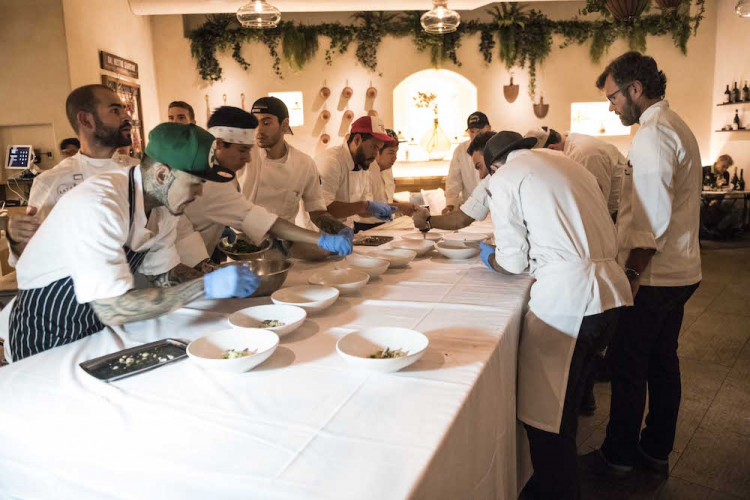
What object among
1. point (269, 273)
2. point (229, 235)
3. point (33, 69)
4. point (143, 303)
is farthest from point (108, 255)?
point (33, 69)

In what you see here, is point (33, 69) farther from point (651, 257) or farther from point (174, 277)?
point (651, 257)

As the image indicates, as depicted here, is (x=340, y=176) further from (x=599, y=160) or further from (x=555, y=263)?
(x=555, y=263)

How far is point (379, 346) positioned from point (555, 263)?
2.45 ft

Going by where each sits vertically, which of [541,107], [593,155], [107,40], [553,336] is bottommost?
[553,336]

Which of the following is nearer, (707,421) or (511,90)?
(707,421)

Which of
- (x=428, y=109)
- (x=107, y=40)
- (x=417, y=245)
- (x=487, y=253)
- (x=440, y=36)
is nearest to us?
(x=487, y=253)

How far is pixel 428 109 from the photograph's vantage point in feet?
27.7

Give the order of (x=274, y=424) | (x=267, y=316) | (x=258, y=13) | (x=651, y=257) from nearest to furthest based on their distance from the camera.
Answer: (x=274, y=424), (x=267, y=316), (x=651, y=257), (x=258, y=13)

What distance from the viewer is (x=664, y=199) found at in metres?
2.08

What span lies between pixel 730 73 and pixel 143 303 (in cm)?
905

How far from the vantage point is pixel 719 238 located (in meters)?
7.56

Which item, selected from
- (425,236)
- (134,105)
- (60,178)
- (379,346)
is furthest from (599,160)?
(134,105)

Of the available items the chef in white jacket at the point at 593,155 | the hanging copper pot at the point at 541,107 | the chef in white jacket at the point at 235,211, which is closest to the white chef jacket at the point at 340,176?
the chef in white jacket at the point at 235,211

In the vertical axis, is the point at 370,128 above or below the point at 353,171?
above
